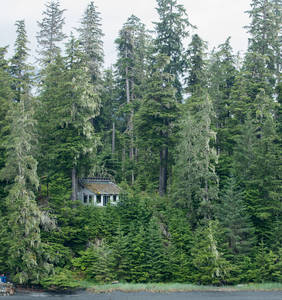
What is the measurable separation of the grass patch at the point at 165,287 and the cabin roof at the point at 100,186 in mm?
12285

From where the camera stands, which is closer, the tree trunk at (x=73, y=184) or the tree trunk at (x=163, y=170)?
the tree trunk at (x=73, y=184)

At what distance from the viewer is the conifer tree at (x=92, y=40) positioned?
54.1m

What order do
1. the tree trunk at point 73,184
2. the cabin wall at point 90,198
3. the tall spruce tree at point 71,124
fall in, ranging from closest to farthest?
the tall spruce tree at point 71,124 → the tree trunk at point 73,184 → the cabin wall at point 90,198

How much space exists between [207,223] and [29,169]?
53.5ft

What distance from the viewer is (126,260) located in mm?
35000

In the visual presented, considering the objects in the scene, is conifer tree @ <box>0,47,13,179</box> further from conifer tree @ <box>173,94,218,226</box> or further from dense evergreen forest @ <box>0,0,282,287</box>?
conifer tree @ <box>173,94,218,226</box>

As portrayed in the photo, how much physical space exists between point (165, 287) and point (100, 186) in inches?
599

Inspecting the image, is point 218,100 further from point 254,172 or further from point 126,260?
point 126,260

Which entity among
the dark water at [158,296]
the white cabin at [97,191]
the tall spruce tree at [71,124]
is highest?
the tall spruce tree at [71,124]

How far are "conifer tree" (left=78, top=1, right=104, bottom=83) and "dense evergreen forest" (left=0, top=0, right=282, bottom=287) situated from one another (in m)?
6.31

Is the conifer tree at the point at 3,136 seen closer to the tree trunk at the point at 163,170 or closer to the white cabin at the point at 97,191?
the white cabin at the point at 97,191

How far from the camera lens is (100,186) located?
4550 centimetres

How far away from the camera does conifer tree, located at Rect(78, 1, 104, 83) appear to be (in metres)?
54.1

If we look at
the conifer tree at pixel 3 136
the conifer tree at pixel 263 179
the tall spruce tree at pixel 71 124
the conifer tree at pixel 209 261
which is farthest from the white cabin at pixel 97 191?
the conifer tree at pixel 263 179
